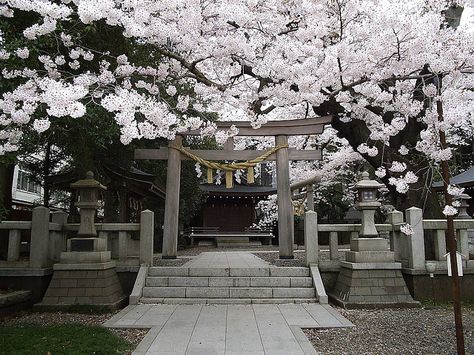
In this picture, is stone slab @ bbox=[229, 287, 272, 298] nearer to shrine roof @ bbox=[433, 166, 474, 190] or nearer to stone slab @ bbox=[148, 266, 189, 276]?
stone slab @ bbox=[148, 266, 189, 276]

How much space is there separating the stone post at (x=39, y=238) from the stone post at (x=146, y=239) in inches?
77.7

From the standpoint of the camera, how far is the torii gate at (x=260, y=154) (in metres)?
10.2

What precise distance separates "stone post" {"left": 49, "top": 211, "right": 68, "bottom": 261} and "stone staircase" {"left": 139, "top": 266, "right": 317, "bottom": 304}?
2131 millimetres

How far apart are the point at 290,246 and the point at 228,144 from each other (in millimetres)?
3211

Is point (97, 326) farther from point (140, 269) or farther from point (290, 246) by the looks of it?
point (290, 246)

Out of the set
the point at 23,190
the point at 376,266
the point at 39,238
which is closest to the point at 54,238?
the point at 39,238

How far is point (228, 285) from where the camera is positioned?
850 centimetres

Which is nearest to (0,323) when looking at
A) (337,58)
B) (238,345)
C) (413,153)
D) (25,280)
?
(25,280)

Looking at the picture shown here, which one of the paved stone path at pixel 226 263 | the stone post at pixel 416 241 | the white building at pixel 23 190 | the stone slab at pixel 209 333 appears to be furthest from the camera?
the white building at pixel 23 190

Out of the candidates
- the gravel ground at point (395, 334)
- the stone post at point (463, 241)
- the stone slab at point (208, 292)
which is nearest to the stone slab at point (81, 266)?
the stone slab at point (208, 292)

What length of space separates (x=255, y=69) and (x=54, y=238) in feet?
20.0

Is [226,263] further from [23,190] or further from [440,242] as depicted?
[23,190]

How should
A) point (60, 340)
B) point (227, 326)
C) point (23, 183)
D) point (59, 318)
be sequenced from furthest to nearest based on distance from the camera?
point (23, 183) → point (59, 318) → point (227, 326) → point (60, 340)

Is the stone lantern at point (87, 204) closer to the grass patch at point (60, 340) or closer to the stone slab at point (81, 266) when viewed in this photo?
the stone slab at point (81, 266)
